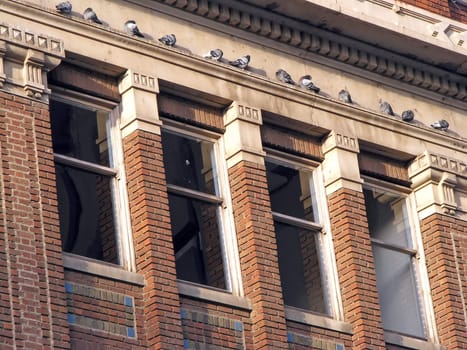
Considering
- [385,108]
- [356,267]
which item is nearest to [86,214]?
[356,267]

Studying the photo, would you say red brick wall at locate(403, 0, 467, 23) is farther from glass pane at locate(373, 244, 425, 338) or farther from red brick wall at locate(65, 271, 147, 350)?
red brick wall at locate(65, 271, 147, 350)

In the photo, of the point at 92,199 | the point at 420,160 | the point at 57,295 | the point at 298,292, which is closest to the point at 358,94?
the point at 420,160

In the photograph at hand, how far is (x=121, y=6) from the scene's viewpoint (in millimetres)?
24609

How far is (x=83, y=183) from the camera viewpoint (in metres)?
23.5

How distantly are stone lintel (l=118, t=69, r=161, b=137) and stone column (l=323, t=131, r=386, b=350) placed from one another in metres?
2.85

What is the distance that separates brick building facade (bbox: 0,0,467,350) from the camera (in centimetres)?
2261

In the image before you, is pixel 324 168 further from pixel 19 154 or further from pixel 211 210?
pixel 19 154

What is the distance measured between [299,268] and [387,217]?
2.10 metres

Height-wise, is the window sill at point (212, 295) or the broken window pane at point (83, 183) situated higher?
the broken window pane at point (83, 183)

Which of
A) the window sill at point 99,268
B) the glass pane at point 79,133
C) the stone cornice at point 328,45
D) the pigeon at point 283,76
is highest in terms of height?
the stone cornice at point 328,45

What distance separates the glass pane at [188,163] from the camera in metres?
24.5

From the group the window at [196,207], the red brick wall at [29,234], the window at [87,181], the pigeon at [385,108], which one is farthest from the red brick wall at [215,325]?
the pigeon at [385,108]

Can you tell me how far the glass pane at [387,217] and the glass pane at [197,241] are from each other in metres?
2.84

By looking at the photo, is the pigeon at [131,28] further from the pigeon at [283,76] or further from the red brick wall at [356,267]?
the red brick wall at [356,267]
